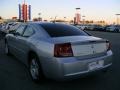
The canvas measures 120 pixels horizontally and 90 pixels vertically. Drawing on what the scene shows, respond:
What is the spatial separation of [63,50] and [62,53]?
0.23 feet

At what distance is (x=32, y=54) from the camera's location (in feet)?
18.7

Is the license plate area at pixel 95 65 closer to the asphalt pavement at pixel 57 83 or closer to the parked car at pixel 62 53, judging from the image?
the parked car at pixel 62 53

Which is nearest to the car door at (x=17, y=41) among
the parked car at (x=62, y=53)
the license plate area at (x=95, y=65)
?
the parked car at (x=62, y=53)

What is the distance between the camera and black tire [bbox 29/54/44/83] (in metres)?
5.27

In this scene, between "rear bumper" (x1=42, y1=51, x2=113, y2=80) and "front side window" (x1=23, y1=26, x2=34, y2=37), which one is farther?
"front side window" (x1=23, y1=26, x2=34, y2=37)

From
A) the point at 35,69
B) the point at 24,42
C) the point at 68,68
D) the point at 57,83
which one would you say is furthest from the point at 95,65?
the point at 24,42

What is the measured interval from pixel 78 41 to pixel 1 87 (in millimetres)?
2059

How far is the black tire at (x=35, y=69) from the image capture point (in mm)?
5267

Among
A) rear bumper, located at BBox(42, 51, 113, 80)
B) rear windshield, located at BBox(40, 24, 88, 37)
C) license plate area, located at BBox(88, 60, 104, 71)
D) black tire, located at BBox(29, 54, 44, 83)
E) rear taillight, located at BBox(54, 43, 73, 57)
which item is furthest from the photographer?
rear windshield, located at BBox(40, 24, 88, 37)

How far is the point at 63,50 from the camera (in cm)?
467

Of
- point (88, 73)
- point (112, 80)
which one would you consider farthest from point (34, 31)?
point (112, 80)

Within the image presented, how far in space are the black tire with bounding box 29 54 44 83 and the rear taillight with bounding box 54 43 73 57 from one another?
77cm

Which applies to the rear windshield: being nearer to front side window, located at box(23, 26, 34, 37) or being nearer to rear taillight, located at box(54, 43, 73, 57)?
front side window, located at box(23, 26, 34, 37)

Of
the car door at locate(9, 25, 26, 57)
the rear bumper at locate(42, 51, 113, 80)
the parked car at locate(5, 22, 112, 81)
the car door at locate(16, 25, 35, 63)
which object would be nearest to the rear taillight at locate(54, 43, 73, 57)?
the parked car at locate(5, 22, 112, 81)
